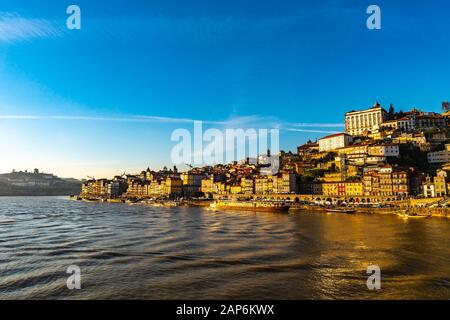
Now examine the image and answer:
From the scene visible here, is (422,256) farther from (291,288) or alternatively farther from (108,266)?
(108,266)

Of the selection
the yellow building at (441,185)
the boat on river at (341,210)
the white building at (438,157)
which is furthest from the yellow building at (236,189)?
the yellow building at (441,185)

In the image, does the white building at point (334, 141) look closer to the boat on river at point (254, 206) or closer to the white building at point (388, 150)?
the white building at point (388, 150)

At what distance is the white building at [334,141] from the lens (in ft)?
275

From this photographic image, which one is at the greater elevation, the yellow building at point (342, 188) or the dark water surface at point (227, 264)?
the yellow building at point (342, 188)

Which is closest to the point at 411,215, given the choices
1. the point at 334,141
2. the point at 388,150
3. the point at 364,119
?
the point at 388,150

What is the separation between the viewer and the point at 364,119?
302 feet

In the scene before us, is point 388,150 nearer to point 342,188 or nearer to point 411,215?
point 342,188

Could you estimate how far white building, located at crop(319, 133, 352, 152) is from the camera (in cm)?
8381

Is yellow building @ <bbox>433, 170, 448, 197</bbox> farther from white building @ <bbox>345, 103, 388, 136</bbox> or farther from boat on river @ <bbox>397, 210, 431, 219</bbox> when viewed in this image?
white building @ <bbox>345, 103, 388, 136</bbox>

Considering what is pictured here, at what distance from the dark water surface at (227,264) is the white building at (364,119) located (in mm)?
66816

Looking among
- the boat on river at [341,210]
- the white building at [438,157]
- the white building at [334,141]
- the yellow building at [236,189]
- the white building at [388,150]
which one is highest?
the white building at [334,141]

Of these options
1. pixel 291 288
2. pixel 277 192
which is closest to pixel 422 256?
pixel 291 288

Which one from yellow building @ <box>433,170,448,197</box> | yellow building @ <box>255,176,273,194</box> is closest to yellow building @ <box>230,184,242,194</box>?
yellow building @ <box>255,176,273,194</box>

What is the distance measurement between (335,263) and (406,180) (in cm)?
4850
